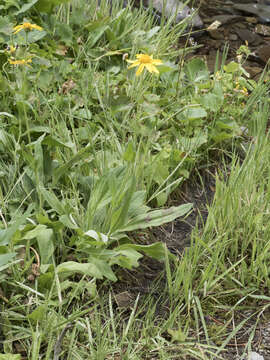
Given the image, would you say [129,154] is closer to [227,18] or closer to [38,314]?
[38,314]

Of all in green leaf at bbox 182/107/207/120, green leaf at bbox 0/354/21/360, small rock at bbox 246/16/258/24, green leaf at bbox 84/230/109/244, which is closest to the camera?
green leaf at bbox 0/354/21/360

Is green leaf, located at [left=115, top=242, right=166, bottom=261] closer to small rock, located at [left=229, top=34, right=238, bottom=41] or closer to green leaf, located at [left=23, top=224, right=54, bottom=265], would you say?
green leaf, located at [left=23, top=224, right=54, bottom=265]

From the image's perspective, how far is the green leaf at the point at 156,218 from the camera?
1.74 m

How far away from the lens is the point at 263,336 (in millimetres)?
1631

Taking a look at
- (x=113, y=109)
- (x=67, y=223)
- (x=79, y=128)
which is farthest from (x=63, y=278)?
(x=113, y=109)

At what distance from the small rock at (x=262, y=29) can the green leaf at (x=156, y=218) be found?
3.43 m

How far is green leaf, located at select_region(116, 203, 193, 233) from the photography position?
174 cm

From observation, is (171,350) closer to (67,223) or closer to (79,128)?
(67,223)

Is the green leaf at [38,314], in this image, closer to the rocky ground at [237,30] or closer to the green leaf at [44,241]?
the green leaf at [44,241]

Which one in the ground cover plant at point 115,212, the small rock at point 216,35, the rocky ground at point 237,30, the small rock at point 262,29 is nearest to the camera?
the ground cover plant at point 115,212

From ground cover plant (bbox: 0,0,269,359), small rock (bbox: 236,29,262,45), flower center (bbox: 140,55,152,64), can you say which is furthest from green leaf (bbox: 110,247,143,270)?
small rock (bbox: 236,29,262,45)

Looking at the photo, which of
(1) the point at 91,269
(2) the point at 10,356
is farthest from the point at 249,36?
(2) the point at 10,356

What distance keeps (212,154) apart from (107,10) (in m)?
1.38

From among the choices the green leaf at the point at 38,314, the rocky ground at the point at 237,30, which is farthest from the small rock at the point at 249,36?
the green leaf at the point at 38,314
